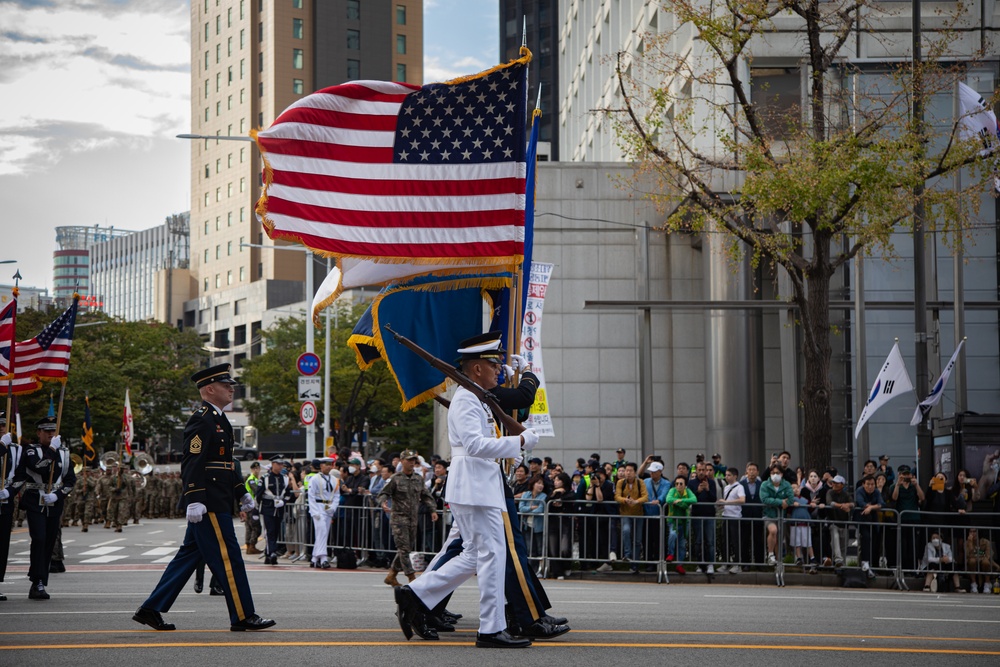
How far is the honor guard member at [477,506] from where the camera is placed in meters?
8.98

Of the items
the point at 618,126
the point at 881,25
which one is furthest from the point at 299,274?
the point at 618,126

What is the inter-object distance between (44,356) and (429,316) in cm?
1096

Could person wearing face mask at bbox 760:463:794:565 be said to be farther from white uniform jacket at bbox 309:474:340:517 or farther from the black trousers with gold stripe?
the black trousers with gold stripe

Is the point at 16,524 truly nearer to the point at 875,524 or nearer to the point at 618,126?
the point at 618,126

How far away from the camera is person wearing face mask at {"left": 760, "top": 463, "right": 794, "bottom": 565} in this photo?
18.9m

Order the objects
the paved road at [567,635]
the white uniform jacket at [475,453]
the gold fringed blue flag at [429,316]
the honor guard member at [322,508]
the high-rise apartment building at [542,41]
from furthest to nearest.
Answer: the high-rise apartment building at [542,41] → the honor guard member at [322,508] → the gold fringed blue flag at [429,316] → the white uniform jacket at [475,453] → the paved road at [567,635]

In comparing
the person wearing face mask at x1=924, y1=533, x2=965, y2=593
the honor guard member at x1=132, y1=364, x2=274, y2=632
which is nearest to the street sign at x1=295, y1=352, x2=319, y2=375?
the person wearing face mask at x1=924, y1=533, x2=965, y2=593

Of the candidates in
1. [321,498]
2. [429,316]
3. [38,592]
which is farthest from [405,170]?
[321,498]

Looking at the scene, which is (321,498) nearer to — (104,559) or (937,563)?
(104,559)

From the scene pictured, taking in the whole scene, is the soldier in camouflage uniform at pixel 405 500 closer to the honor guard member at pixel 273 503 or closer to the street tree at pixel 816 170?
the honor guard member at pixel 273 503

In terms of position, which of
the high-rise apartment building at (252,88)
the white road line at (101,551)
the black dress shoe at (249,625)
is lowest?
the white road line at (101,551)

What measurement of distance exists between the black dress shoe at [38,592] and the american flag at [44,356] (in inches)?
274

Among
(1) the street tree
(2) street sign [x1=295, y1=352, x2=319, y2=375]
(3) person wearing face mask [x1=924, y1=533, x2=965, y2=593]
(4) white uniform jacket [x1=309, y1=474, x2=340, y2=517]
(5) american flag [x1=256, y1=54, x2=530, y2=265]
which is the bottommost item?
(3) person wearing face mask [x1=924, y1=533, x2=965, y2=593]

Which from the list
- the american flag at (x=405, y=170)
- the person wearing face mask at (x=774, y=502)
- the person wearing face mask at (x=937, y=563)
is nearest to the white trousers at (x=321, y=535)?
the person wearing face mask at (x=774, y=502)
